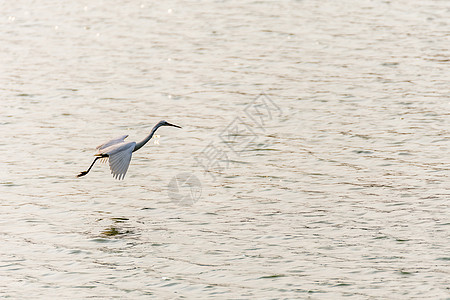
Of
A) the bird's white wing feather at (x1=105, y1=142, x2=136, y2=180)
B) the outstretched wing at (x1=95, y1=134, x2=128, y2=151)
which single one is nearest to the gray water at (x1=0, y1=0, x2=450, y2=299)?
the bird's white wing feather at (x1=105, y1=142, x2=136, y2=180)

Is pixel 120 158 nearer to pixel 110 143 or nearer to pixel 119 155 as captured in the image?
pixel 119 155

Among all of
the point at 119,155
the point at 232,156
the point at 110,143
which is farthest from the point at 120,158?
the point at 232,156

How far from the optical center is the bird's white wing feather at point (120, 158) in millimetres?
14641

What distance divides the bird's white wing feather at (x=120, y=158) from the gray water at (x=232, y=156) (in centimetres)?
84

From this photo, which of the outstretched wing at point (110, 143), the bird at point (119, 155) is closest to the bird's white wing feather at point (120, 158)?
the bird at point (119, 155)

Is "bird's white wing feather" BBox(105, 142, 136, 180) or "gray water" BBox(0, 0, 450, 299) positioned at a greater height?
"bird's white wing feather" BBox(105, 142, 136, 180)

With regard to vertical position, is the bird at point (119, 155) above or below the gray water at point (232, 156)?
above

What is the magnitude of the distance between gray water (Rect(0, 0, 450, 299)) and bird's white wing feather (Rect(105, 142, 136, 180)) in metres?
0.84

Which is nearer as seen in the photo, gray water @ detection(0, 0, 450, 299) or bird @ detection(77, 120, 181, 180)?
gray water @ detection(0, 0, 450, 299)

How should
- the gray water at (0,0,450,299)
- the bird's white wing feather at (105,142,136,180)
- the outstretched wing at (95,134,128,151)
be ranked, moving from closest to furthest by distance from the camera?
the gray water at (0,0,450,299), the bird's white wing feather at (105,142,136,180), the outstretched wing at (95,134,128,151)

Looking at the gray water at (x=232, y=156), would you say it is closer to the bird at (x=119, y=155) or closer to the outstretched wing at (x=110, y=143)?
the bird at (x=119, y=155)

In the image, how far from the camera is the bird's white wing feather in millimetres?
14641

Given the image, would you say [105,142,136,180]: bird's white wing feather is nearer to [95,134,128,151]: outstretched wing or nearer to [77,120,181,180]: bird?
[77,120,181,180]: bird

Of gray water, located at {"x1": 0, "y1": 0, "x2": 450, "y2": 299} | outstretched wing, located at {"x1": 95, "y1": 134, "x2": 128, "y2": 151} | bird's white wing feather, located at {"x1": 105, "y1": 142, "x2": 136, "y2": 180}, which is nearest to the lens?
gray water, located at {"x1": 0, "y1": 0, "x2": 450, "y2": 299}
